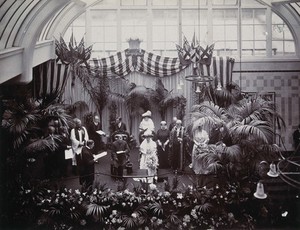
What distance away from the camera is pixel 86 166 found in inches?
368

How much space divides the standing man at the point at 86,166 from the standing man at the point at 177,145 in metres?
1.80

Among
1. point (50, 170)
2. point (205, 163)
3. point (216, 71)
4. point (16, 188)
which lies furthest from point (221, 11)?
point (16, 188)

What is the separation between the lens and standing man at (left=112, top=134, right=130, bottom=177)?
30.8ft

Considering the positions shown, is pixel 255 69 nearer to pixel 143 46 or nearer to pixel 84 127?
pixel 143 46

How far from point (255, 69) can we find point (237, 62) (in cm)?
48

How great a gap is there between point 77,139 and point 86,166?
0.64 m

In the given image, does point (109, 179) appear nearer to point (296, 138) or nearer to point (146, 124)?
point (146, 124)

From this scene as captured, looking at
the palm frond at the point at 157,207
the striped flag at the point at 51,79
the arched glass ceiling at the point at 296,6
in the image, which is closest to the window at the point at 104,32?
the striped flag at the point at 51,79

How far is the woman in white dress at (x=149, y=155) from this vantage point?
955 centimetres

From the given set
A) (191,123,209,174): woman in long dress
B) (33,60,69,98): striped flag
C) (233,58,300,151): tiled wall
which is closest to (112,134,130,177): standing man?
(191,123,209,174): woman in long dress

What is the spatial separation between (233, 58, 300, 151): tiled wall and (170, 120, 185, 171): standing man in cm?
176

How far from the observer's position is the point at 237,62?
399 inches

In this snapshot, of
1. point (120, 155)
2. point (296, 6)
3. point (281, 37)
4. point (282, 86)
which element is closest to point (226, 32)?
point (281, 37)

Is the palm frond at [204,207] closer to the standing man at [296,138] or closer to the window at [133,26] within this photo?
the standing man at [296,138]
